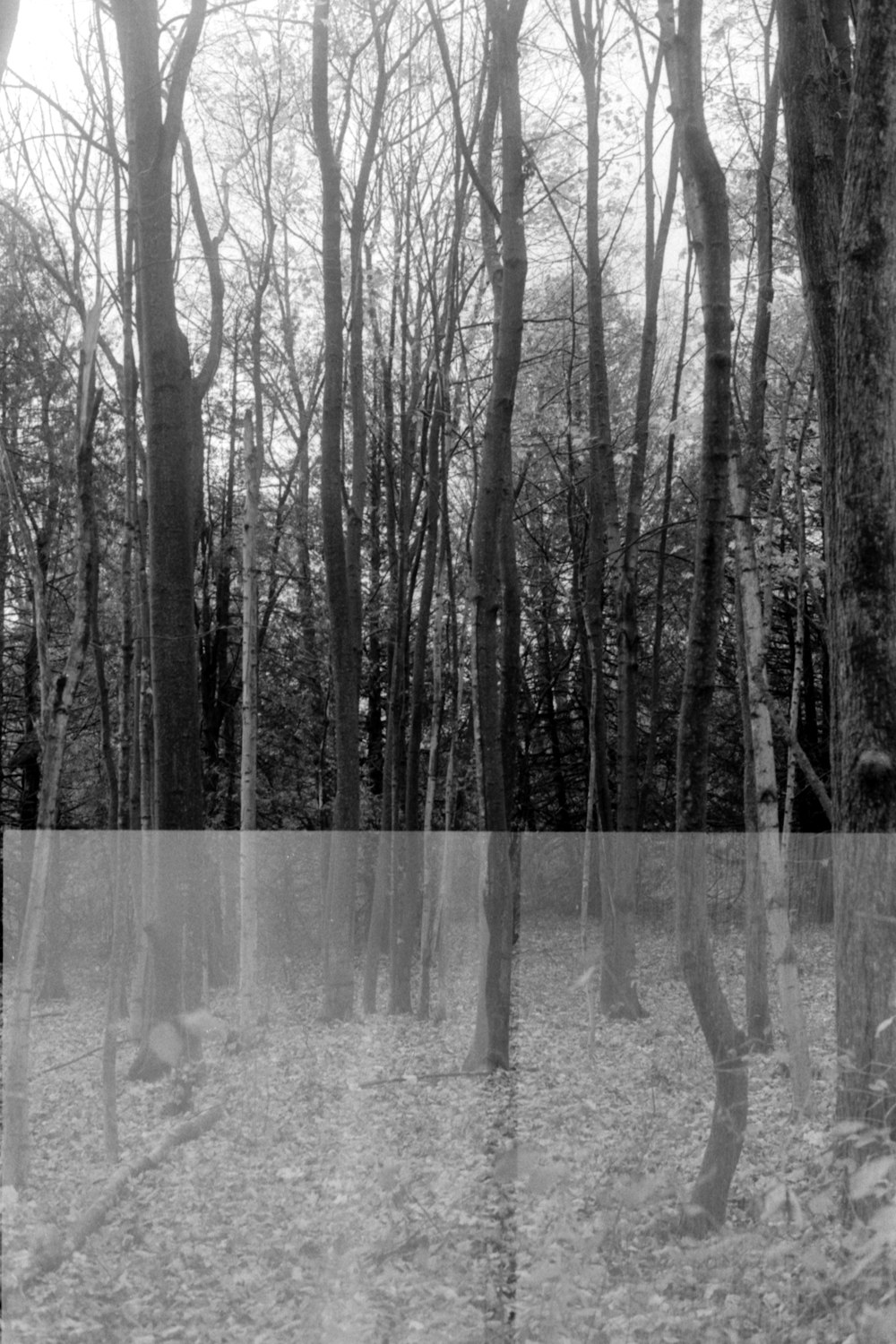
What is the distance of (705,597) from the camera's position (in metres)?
5.09

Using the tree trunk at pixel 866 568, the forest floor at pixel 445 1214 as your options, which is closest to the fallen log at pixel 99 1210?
the forest floor at pixel 445 1214

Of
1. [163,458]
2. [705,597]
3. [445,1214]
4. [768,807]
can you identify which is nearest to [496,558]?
[163,458]

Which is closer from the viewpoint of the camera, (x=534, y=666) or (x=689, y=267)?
(x=689, y=267)

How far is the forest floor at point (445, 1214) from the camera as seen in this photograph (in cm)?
380

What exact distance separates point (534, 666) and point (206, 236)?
10.5m

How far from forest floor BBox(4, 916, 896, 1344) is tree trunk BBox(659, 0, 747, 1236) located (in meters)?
0.28

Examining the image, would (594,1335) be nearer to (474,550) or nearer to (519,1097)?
(519,1097)

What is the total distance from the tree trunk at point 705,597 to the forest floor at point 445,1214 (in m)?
0.28

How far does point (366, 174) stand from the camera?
11.9m

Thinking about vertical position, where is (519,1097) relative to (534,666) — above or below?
below

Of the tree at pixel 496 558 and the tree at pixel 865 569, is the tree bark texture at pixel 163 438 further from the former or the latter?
the tree at pixel 865 569

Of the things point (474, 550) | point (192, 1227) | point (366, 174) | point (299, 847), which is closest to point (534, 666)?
point (299, 847)

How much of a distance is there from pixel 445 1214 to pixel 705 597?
9.69 feet

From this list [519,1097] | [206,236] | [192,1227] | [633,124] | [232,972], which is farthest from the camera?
[232,972]
